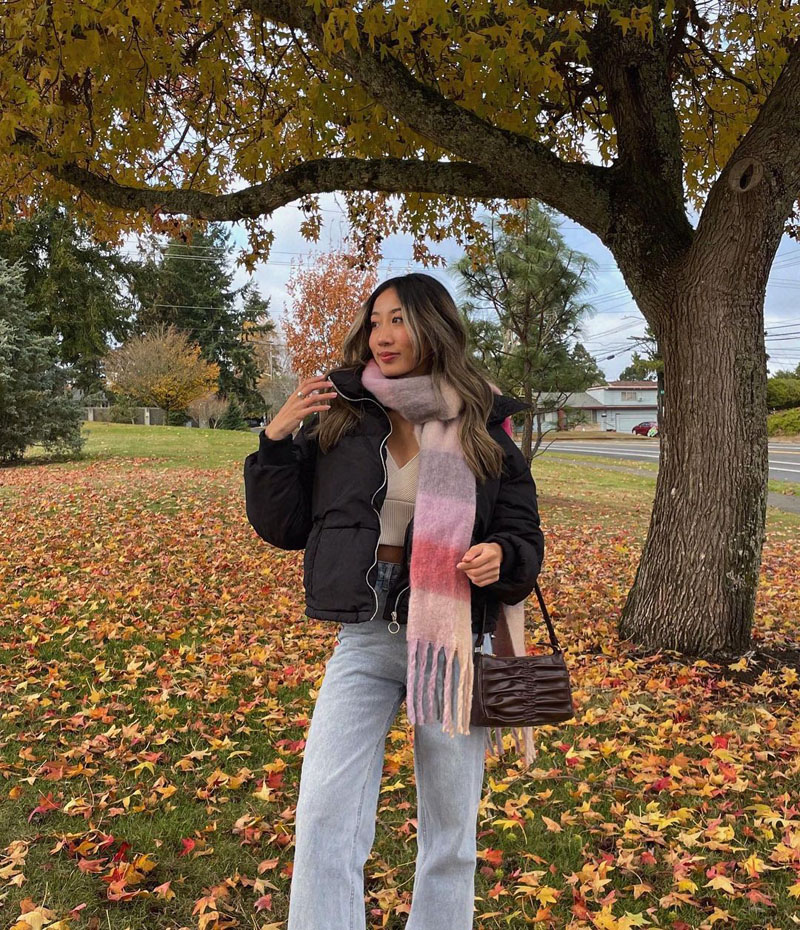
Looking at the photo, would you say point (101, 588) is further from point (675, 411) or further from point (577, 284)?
point (577, 284)

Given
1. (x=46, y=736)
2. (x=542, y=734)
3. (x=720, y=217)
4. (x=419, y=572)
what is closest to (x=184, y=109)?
(x=720, y=217)

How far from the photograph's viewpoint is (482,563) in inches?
81.7

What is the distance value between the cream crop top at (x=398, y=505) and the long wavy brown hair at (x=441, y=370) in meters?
0.17

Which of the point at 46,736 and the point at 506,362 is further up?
the point at 506,362

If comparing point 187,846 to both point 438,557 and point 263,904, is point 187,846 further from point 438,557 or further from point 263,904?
point 438,557

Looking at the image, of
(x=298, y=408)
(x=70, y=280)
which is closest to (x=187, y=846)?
(x=298, y=408)

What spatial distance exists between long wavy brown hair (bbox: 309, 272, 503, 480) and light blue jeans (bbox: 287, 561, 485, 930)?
397 mm

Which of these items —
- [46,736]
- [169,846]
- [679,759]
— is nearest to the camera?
[169,846]

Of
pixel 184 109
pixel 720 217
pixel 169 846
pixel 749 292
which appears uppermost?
pixel 184 109

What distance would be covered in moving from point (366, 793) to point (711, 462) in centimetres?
394

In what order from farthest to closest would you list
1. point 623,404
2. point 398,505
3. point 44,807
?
point 623,404, point 44,807, point 398,505

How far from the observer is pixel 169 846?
3246mm

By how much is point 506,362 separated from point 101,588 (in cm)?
672

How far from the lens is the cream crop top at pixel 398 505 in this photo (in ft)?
7.27
